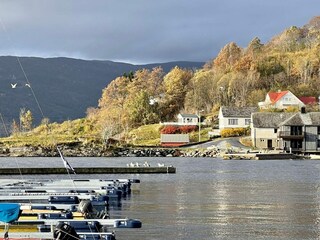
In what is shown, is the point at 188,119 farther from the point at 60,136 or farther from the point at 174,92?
the point at 60,136

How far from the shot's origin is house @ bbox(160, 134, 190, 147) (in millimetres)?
124000

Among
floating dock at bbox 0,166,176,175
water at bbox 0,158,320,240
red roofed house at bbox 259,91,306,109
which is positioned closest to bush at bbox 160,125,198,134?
red roofed house at bbox 259,91,306,109

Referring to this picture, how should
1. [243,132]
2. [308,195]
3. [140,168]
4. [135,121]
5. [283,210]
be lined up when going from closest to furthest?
[283,210]
[308,195]
[140,168]
[243,132]
[135,121]

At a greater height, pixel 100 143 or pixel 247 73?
pixel 247 73

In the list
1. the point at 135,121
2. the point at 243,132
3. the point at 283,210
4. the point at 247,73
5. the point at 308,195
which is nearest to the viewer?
the point at 283,210

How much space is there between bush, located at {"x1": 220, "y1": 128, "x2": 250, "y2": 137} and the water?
61.8m

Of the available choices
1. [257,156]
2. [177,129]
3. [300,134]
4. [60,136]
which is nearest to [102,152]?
[177,129]

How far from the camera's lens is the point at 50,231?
24.5 m

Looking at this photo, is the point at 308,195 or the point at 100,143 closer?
the point at 308,195

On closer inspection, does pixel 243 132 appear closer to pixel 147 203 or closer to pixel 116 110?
pixel 116 110

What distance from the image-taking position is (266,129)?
11350 centimetres

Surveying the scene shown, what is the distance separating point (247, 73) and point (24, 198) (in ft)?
396

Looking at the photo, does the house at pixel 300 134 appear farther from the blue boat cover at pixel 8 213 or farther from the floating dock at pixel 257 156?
the blue boat cover at pixel 8 213

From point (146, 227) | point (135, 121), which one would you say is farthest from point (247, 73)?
point (146, 227)
